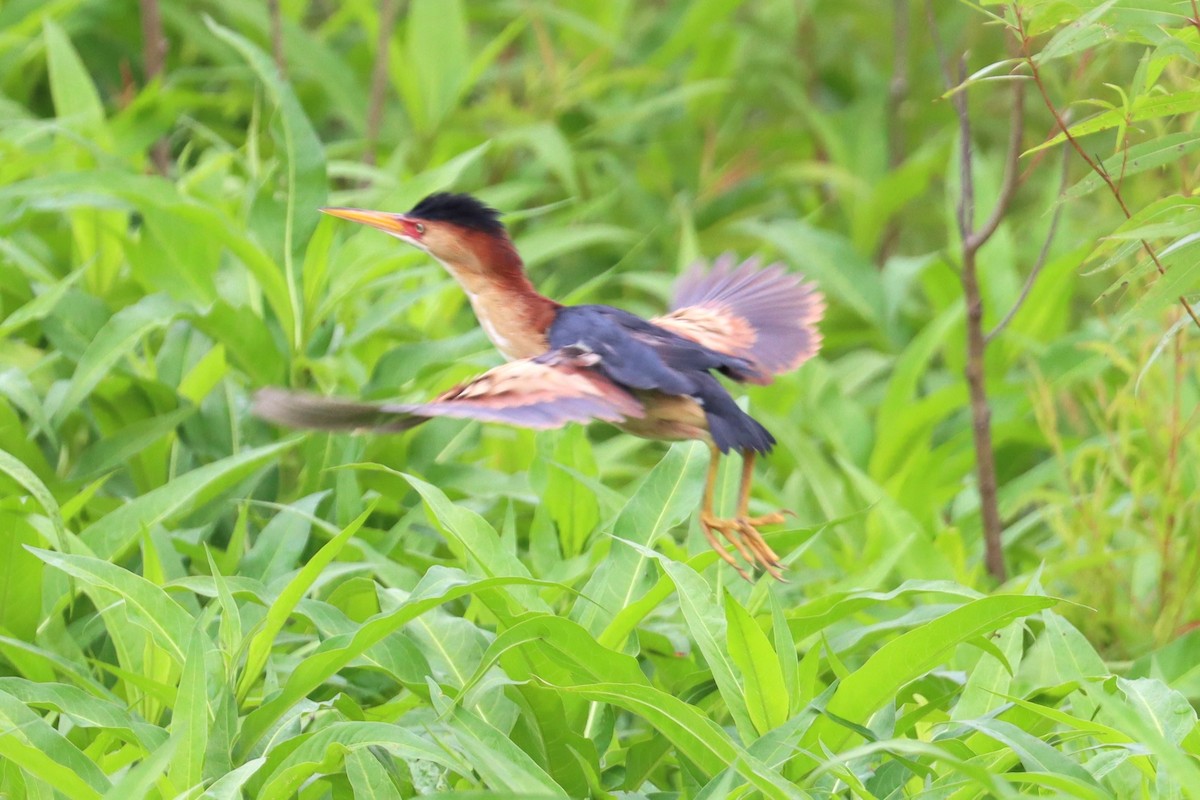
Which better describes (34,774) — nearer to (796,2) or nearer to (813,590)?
(813,590)

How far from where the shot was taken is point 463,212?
1.71 metres

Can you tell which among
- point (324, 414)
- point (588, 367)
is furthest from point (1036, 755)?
point (324, 414)

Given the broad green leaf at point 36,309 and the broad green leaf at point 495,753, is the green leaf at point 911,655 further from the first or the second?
the broad green leaf at point 36,309

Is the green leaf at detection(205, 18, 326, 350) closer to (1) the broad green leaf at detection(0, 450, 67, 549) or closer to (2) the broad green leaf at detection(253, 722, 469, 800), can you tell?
(1) the broad green leaf at detection(0, 450, 67, 549)

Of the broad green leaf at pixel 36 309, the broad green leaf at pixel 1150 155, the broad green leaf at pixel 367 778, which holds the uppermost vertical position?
the broad green leaf at pixel 1150 155

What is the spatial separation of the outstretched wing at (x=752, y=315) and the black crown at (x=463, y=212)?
0.90 feet

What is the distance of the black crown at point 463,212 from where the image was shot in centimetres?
170

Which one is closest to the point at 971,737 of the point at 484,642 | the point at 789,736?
the point at 789,736

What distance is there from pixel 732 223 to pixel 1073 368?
1.47m

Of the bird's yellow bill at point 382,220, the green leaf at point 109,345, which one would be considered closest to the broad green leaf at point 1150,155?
the bird's yellow bill at point 382,220

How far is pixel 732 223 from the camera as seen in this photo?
4.97 meters

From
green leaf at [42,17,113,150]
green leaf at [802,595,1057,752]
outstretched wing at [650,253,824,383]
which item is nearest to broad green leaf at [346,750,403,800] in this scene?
green leaf at [802,595,1057,752]

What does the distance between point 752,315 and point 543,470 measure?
3.25ft

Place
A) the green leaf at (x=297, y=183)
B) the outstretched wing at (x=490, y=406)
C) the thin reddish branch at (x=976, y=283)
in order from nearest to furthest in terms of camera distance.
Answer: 1. the outstretched wing at (x=490, y=406)
2. the thin reddish branch at (x=976, y=283)
3. the green leaf at (x=297, y=183)
